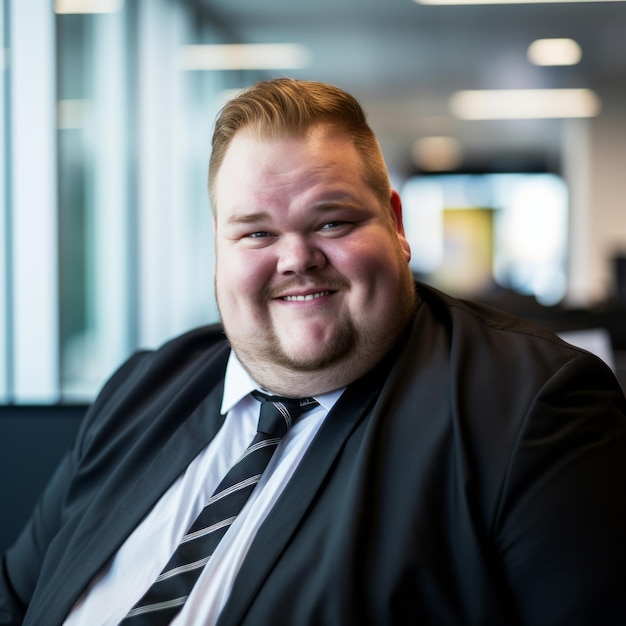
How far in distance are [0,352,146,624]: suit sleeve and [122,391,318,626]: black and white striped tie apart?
0.30 metres

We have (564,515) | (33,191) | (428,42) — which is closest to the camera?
(564,515)

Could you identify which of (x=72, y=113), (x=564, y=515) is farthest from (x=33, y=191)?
(x=564, y=515)

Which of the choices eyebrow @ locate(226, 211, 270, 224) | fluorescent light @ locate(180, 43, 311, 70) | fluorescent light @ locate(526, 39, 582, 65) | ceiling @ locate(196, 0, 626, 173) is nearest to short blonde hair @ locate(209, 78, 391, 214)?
eyebrow @ locate(226, 211, 270, 224)

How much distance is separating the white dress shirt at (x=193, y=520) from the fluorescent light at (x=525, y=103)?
8622 mm

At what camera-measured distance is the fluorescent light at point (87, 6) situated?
12.7ft

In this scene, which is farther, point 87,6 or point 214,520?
point 87,6

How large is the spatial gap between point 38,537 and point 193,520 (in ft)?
1.23

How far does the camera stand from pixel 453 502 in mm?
1066

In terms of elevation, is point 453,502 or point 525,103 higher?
point 525,103

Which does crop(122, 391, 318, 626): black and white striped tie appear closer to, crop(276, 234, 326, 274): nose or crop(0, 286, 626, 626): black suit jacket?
crop(0, 286, 626, 626): black suit jacket

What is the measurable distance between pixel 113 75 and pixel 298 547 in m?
4.26

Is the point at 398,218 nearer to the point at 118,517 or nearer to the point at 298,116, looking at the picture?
the point at 298,116

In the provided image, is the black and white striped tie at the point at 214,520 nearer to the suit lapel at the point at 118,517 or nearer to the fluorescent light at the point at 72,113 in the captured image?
the suit lapel at the point at 118,517

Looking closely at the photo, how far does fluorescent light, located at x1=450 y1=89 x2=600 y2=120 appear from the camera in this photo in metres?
9.38
